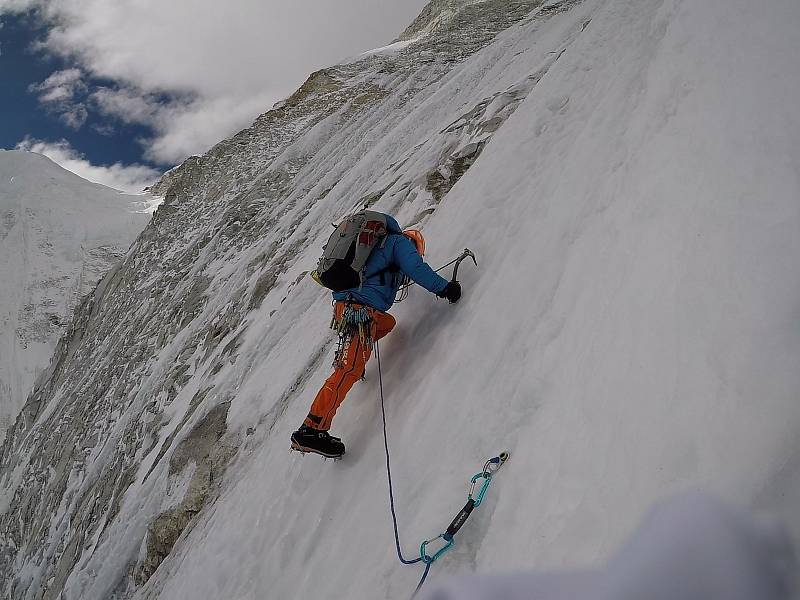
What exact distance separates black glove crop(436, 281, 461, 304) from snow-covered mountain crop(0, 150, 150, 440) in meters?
38.1

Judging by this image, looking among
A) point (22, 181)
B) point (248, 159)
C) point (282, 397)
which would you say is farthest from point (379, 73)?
point (22, 181)

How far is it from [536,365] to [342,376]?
173 cm

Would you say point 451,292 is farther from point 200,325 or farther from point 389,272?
point 200,325

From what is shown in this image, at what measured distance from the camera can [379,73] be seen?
2594 cm

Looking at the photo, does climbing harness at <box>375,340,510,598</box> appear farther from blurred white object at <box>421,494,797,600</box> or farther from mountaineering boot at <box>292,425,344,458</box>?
blurred white object at <box>421,494,797,600</box>

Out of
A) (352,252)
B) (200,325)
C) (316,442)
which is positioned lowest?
(200,325)

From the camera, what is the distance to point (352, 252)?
13.8 feet

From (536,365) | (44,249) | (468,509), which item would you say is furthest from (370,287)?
(44,249)

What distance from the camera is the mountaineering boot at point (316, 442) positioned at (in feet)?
12.8

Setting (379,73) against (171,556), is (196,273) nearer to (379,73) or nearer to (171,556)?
(171,556)

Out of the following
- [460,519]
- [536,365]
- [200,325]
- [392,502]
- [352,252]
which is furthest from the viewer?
[200,325]

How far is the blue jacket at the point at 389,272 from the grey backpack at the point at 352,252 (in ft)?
0.24

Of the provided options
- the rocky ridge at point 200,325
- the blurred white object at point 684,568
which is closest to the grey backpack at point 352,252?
the rocky ridge at point 200,325

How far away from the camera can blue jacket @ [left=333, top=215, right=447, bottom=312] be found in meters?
4.18
